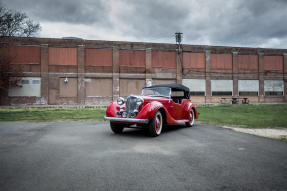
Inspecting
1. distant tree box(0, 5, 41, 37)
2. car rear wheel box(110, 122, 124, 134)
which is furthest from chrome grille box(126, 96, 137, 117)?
distant tree box(0, 5, 41, 37)

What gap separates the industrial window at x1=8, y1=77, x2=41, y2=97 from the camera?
83.8ft

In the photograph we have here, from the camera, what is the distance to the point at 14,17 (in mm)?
18312

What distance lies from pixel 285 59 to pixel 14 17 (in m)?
37.9

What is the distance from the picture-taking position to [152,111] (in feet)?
19.0

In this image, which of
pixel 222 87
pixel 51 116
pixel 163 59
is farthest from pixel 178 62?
pixel 51 116

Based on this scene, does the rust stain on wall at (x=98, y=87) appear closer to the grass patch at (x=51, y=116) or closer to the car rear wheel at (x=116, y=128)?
the grass patch at (x=51, y=116)

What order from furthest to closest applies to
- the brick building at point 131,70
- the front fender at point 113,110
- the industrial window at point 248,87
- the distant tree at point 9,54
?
the industrial window at point 248,87 → the brick building at point 131,70 → the distant tree at point 9,54 → the front fender at point 113,110

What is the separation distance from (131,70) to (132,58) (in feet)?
5.78

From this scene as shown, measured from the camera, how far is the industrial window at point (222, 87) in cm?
3102

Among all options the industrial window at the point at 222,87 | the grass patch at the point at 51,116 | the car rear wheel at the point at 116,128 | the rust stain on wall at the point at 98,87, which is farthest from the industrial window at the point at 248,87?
the car rear wheel at the point at 116,128

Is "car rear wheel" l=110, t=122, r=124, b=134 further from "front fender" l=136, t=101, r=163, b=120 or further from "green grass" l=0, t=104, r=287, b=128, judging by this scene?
"green grass" l=0, t=104, r=287, b=128

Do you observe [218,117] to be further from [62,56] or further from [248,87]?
[248,87]

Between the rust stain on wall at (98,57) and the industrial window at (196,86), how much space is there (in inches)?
455

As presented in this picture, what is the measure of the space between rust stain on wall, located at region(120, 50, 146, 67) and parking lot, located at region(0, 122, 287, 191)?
79.3 ft
